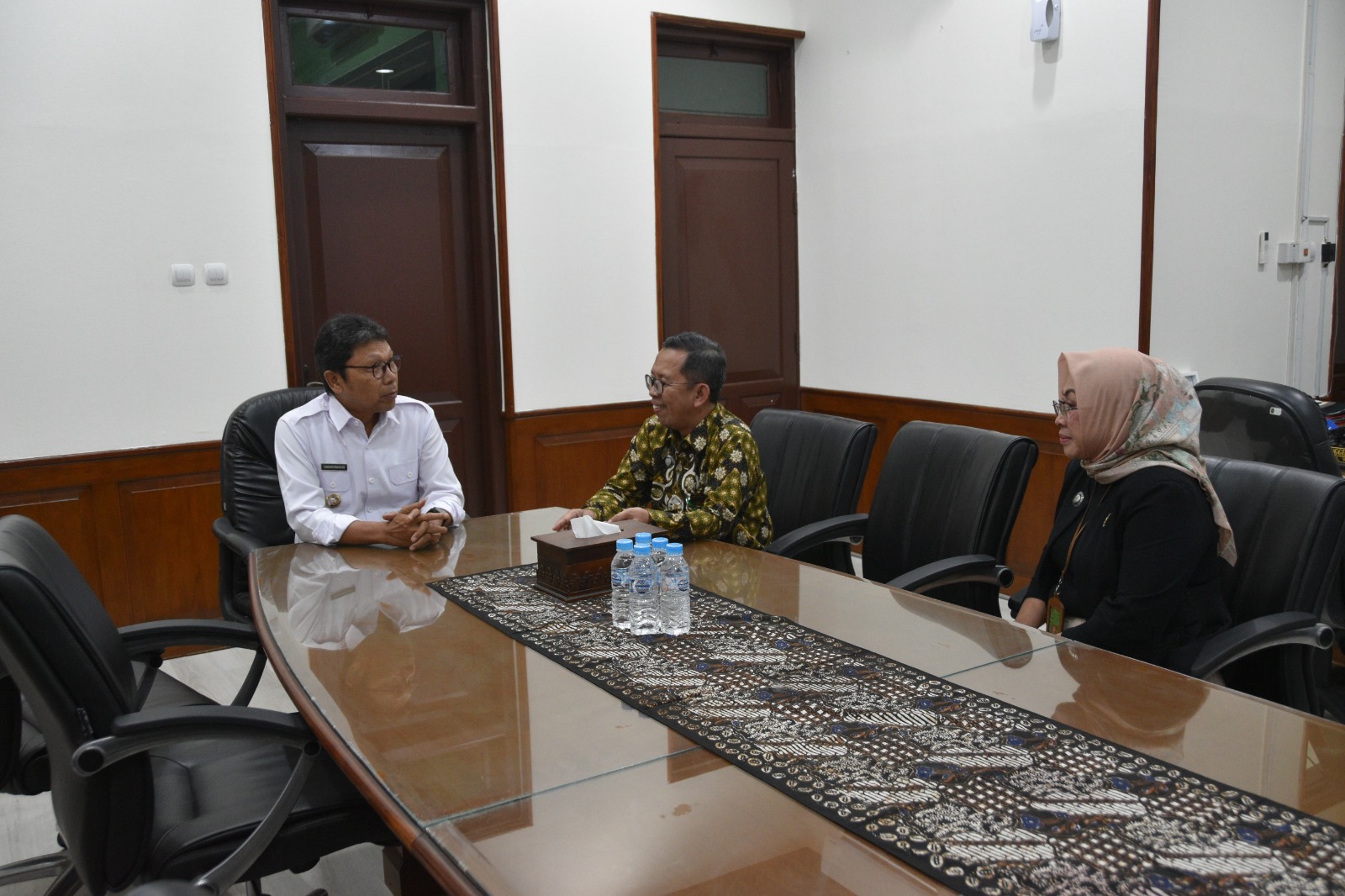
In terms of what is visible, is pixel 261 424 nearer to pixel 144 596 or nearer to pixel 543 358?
pixel 144 596

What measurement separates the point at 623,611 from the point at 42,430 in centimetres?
291

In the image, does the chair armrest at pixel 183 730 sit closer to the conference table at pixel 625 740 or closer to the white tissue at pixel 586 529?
the conference table at pixel 625 740

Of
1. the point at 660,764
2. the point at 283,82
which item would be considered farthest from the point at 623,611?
the point at 283,82

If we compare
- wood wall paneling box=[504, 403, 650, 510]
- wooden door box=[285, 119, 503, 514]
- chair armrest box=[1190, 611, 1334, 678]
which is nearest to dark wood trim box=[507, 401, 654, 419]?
wood wall paneling box=[504, 403, 650, 510]

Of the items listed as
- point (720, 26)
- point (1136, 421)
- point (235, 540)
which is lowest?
point (235, 540)

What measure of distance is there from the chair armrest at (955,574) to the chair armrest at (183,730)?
134 cm

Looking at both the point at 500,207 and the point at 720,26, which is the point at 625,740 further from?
the point at 720,26

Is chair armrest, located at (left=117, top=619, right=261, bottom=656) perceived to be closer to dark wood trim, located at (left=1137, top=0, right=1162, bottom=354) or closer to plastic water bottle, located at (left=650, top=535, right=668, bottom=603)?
plastic water bottle, located at (left=650, top=535, right=668, bottom=603)

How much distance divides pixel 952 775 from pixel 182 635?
159 cm

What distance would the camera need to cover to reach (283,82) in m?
4.30

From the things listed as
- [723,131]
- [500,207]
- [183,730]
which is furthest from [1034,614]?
[723,131]

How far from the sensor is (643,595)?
198 centimetres

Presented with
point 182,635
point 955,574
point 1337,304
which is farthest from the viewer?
point 1337,304

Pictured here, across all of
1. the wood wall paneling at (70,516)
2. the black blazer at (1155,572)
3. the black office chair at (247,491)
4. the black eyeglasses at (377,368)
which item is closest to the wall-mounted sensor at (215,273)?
the wood wall paneling at (70,516)
